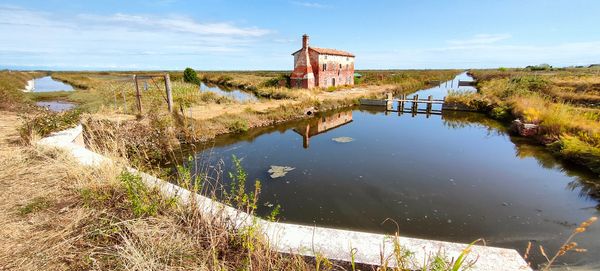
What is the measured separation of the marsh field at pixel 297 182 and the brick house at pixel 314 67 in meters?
12.3

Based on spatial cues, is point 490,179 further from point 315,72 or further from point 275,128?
point 315,72

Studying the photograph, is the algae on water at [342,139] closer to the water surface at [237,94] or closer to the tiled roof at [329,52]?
the water surface at [237,94]

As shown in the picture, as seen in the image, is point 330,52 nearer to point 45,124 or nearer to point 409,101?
point 409,101

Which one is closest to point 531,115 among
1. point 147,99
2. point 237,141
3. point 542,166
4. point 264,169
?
point 542,166

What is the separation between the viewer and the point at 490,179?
7320 millimetres

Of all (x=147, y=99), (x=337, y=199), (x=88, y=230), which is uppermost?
(x=147, y=99)

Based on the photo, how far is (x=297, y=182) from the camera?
710 cm

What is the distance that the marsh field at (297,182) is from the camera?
244 centimetres

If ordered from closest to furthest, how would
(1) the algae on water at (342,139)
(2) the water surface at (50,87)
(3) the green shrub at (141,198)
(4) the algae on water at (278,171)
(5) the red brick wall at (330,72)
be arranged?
(3) the green shrub at (141,198) → (4) the algae on water at (278,171) → (1) the algae on water at (342,139) → (5) the red brick wall at (330,72) → (2) the water surface at (50,87)

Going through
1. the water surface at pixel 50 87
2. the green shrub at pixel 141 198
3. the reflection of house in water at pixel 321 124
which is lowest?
the reflection of house in water at pixel 321 124

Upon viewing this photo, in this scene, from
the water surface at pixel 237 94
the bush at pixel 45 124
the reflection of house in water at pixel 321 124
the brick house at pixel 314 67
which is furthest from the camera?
the brick house at pixel 314 67

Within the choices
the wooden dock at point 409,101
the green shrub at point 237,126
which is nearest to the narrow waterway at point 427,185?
the green shrub at point 237,126

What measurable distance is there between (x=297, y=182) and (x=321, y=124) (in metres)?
8.42

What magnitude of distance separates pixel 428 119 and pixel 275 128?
979cm
